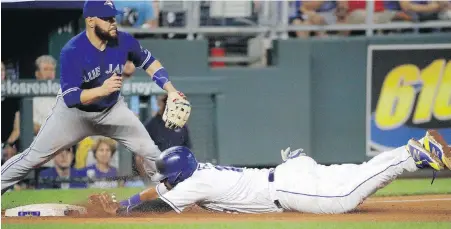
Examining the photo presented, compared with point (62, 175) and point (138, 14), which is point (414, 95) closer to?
point (138, 14)

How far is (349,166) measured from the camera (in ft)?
16.0

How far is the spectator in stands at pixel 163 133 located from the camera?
17.8 ft

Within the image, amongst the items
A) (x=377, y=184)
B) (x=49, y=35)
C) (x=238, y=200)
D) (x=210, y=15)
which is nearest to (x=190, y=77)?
(x=210, y=15)

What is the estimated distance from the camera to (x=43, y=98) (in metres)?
5.93

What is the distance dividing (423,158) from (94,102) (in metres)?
1.83

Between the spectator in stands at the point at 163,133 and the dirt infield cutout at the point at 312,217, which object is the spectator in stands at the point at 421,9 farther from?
the spectator in stands at the point at 163,133

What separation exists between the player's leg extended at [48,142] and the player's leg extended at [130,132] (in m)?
0.16

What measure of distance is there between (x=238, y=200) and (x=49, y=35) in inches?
73.5

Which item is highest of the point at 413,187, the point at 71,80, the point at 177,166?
the point at 71,80

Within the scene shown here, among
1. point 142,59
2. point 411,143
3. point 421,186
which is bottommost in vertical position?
point 421,186

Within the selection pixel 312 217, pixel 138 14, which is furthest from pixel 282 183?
pixel 138 14

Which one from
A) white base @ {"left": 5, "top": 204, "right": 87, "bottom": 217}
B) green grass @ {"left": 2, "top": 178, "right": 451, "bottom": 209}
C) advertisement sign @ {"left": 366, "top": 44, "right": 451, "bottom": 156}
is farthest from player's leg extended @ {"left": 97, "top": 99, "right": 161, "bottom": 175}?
advertisement sign @ {"left": 366, "top": 44, "right": 451, "bottom": 156}

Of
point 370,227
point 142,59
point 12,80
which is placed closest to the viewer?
point 370,227

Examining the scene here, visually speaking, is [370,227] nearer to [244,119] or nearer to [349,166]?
[349,166]
